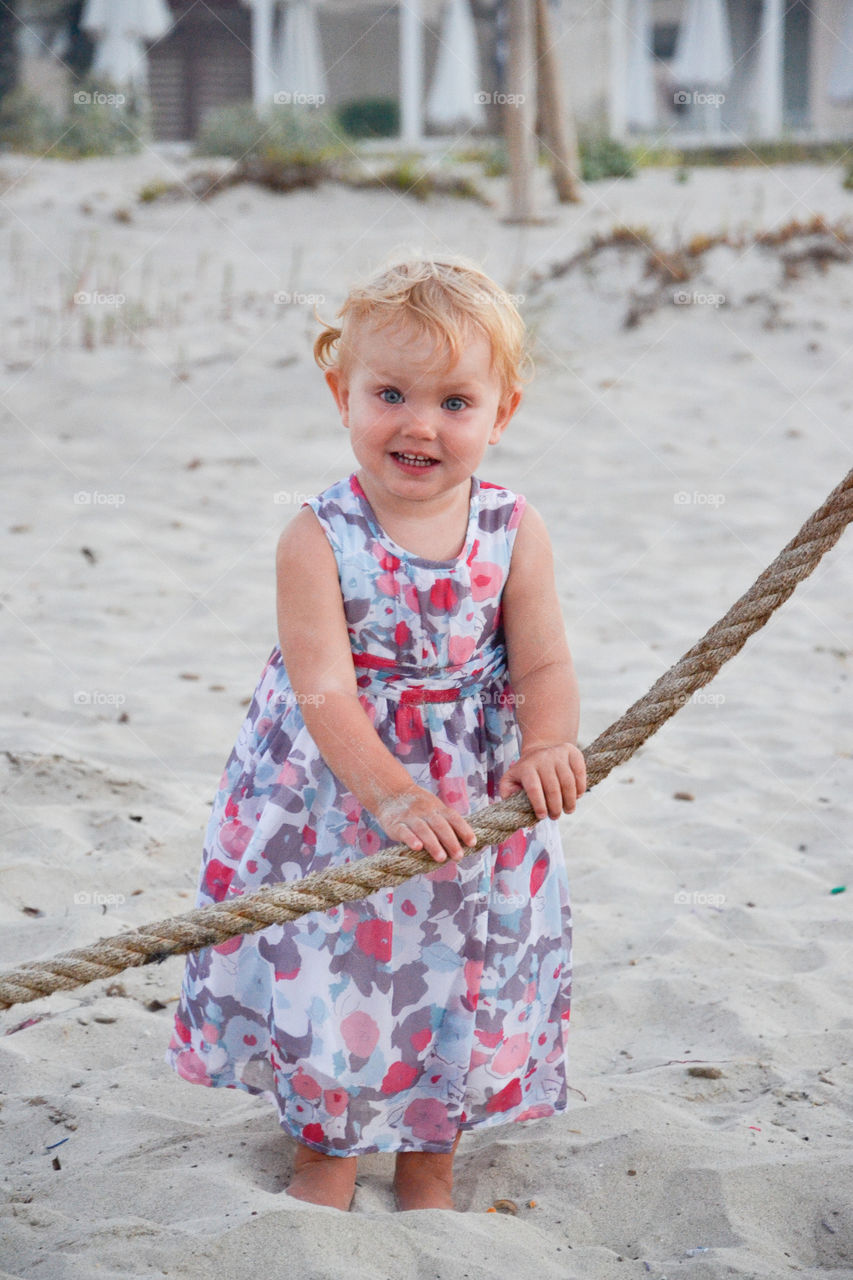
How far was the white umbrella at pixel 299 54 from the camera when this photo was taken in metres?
16.1

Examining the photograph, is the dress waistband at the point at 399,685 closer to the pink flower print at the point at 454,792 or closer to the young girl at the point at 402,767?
the young girl at the point at 402,767

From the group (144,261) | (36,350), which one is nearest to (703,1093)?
(36,350)

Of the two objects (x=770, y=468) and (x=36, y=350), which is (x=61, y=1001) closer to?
(x=770, y=468)

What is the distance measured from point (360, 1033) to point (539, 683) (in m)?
0.53

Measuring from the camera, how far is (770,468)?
221 inches

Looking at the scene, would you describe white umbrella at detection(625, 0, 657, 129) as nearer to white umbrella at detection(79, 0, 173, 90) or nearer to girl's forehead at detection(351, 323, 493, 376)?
white umbrella at detection(79, 0, 173, 90)

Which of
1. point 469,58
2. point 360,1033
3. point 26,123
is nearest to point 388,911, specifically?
point 360,1033

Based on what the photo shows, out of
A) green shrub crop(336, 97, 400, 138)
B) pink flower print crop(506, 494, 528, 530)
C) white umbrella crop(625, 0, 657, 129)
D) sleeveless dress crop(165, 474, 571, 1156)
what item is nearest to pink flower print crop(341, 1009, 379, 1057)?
sleeveless dress crop(165, 474, 571, 1156)

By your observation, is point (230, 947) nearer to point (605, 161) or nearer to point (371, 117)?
point (605, 161)

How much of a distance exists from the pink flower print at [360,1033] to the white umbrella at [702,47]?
16972 mm

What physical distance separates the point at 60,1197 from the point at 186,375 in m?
5.13

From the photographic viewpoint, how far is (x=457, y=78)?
1596 centimetres

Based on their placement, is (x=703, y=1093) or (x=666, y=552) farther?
(x=666, y=552)

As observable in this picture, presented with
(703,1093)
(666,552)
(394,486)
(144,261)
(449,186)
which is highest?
(449,186)
